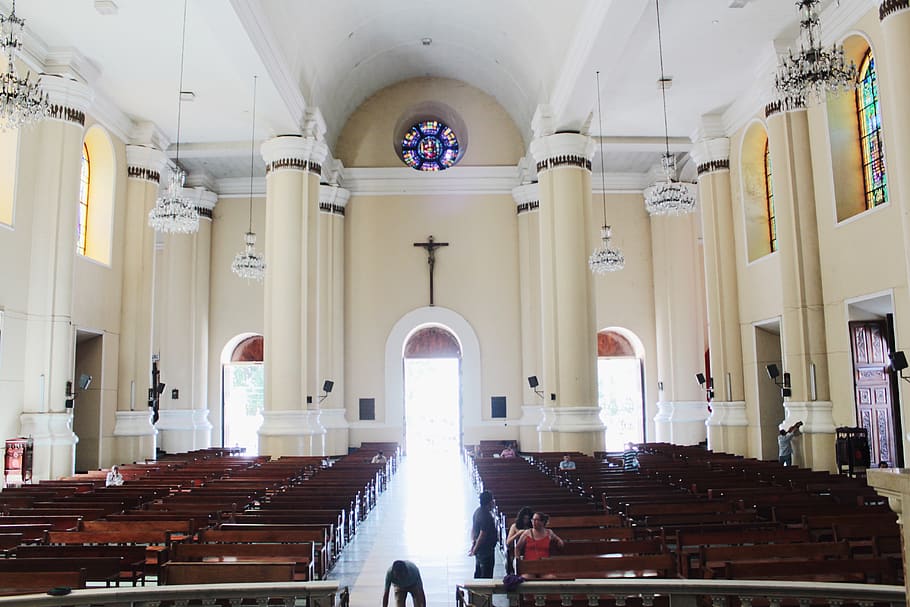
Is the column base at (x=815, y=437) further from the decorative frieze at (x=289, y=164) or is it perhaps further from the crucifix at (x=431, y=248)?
the crucifix at (x=431, y=248)

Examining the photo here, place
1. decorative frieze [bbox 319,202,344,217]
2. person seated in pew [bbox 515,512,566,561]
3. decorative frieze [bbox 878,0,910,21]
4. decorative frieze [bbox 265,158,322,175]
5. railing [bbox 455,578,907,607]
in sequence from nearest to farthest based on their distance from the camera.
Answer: railing [bbox 455,578,907,607] < person seated in pew [bbox 515,512,566,561] < decorative frieze [bbox 878,0,910,21] < decorative frieze [bbox 265,158,322,175] < decorative frieze [bbox 319,202,344,217]

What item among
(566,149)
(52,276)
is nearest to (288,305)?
(52,276)

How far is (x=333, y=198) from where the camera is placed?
75.6 feet

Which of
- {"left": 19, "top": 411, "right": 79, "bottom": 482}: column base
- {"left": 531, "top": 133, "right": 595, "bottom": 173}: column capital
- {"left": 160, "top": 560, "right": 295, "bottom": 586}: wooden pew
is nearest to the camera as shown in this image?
{"left": 160, "top": 560, "right": 295, "bottom": 586}: wooden pew

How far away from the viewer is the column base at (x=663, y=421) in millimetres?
23122

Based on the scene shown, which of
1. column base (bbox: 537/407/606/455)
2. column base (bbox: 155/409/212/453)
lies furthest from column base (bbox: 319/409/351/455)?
column base (bbox: 537/407/606/455)

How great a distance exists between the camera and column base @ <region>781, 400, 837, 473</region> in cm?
1370

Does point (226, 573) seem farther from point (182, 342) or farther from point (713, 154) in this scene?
point (182, 342)

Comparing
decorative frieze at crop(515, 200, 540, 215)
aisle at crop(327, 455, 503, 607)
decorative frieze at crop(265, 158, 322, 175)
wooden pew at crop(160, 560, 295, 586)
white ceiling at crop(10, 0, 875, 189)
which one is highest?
white ceiling at crop(10, 0, 875, 189)

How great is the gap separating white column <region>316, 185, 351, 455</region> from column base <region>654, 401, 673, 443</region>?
952cm

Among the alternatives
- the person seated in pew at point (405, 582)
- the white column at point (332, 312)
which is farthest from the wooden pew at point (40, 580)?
the white column at point (332, 312)

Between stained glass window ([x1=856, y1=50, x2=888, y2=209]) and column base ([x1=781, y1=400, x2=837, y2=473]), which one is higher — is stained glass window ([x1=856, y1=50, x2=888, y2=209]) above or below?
above

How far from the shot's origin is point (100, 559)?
5.60 m

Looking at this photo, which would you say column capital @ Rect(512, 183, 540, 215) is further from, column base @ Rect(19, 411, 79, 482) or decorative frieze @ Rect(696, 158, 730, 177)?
column base @ Rect(19, 411, 79, 482)
